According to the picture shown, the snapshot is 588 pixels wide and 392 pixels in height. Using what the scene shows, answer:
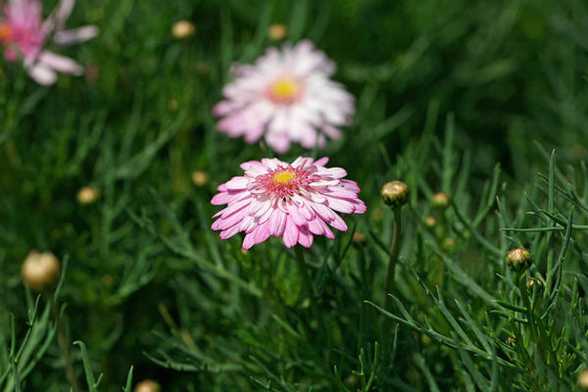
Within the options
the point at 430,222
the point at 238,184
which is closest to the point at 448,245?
the point at 430,222

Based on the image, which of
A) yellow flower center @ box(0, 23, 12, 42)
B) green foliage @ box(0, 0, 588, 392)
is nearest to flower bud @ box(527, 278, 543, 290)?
green foliage @ box(0, 0, 588, 392)

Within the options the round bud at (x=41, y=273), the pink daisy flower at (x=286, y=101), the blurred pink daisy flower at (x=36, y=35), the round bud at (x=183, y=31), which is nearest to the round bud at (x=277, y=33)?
the pink daisy flower at (x=286, y=101)

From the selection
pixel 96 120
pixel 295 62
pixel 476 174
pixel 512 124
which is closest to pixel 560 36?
pixel 512 124

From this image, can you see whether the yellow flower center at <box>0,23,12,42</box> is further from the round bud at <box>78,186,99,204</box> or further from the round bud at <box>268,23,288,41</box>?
the round bud at <box>268,23,288,41</box>

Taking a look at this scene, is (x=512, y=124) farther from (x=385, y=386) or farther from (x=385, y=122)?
(x=385, y=386)

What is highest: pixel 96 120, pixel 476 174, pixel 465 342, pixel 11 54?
pixel 11 54
